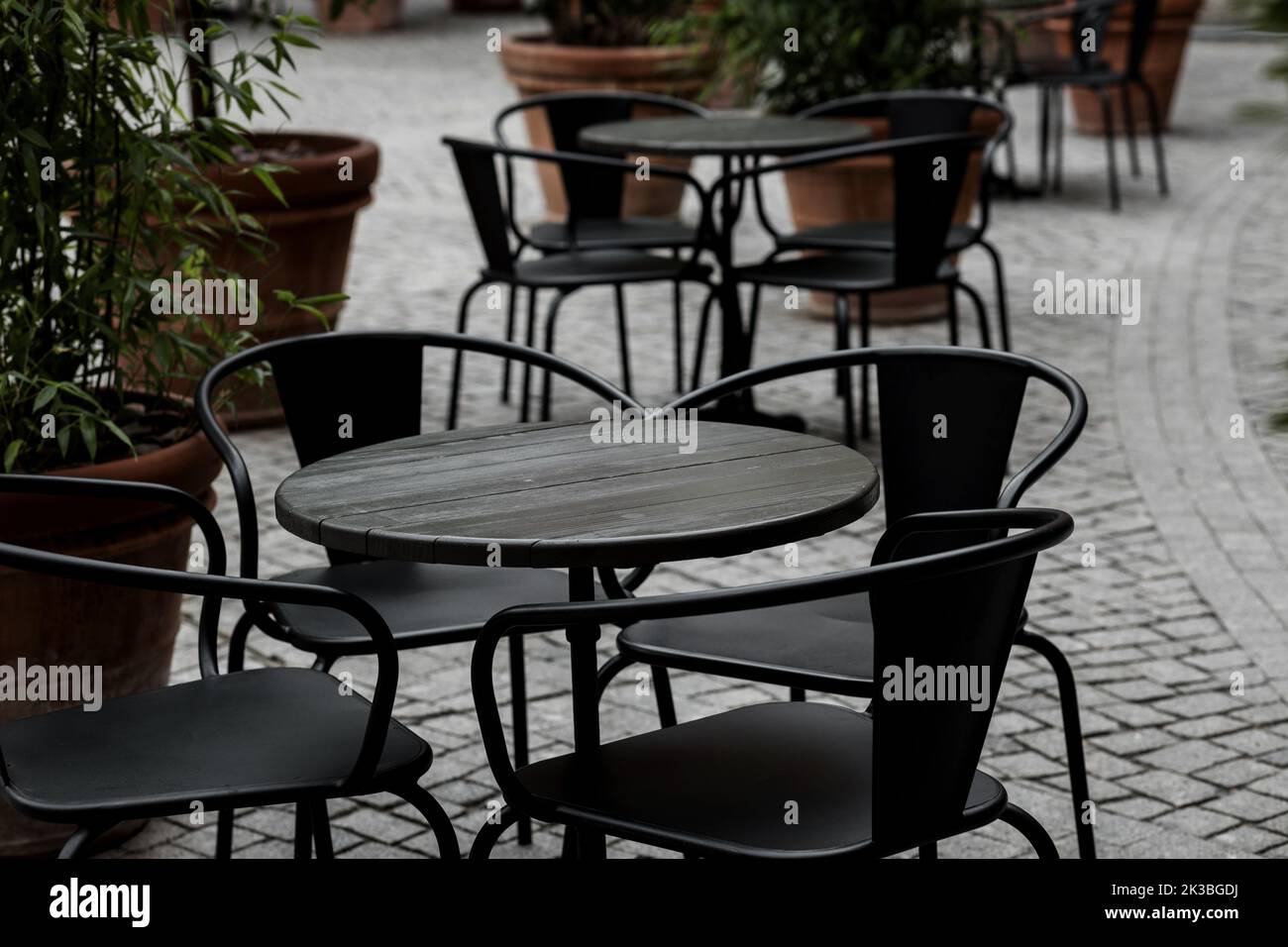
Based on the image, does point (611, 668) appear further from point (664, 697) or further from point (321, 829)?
point (321, 829)

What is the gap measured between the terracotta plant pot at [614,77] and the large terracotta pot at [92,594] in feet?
21.6

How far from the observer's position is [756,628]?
3.02 m

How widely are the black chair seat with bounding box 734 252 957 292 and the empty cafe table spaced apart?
0.14 metres

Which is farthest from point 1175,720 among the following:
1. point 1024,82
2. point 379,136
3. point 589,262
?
point 379,136

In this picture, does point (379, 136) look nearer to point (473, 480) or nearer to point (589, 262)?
point (589, 262)

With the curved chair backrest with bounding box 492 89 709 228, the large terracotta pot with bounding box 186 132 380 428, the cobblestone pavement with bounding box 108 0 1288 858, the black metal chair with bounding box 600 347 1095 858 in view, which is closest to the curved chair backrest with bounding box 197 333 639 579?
the black metal chair with bounding box 600 347 1095 858

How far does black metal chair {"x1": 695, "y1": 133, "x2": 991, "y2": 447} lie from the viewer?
572cm

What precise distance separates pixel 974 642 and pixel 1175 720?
1926 millimetres

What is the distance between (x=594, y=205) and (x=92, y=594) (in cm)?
418

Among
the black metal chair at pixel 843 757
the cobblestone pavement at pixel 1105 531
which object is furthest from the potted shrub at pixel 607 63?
the black metal chair at pixel 843 757

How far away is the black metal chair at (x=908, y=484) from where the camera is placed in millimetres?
2848

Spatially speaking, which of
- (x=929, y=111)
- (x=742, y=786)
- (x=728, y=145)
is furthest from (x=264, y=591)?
(x=929, y=111)

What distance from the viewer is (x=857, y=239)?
252 inches

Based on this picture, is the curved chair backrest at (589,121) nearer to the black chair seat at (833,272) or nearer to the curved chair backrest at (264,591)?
the black chair seat at (833,272)
